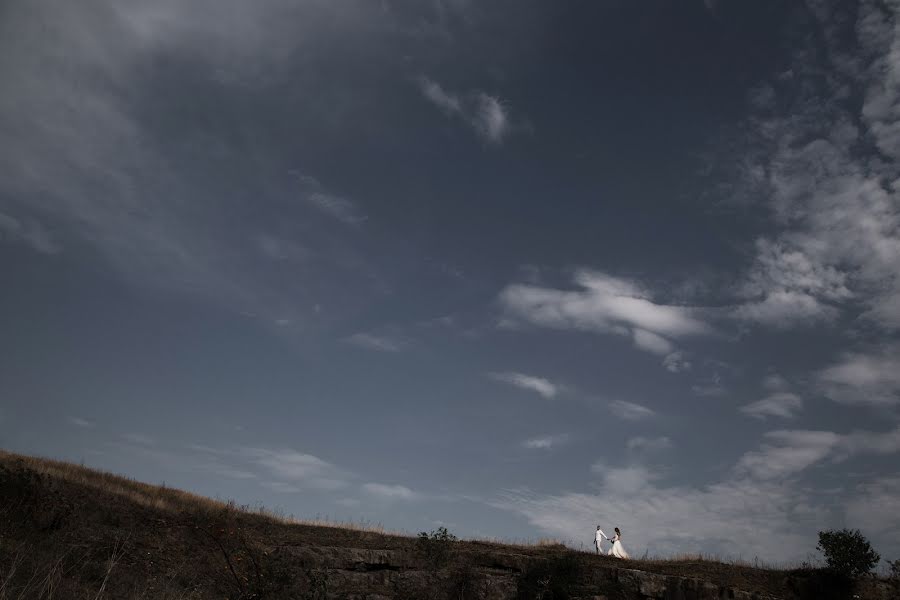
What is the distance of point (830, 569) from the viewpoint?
23781 millimetres

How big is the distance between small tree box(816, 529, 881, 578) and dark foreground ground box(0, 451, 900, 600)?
516mm

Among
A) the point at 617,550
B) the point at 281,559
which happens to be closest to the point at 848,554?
the point at 617,550

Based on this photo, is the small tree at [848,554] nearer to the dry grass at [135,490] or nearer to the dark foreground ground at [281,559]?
the dark foreground ground at [281,559]

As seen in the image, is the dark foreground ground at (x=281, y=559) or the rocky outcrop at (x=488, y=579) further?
the rocky outcrop at (x=488, y=579)

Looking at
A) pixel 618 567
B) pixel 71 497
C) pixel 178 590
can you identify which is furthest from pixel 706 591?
pixel 71 497

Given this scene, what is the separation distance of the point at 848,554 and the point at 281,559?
2184 cm

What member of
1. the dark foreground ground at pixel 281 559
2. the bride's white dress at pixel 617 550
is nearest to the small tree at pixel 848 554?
the dark foreground ground at pixel 281 559

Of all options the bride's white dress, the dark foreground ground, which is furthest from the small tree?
the bride's white dress

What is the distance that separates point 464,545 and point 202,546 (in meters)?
11.4

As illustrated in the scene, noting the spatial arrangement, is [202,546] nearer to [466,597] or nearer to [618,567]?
[466,597]

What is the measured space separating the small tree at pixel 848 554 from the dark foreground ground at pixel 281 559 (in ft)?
1.69

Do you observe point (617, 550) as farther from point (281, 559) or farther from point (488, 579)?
point (281, 559)

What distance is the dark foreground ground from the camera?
1944cm

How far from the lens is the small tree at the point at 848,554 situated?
23.4m
